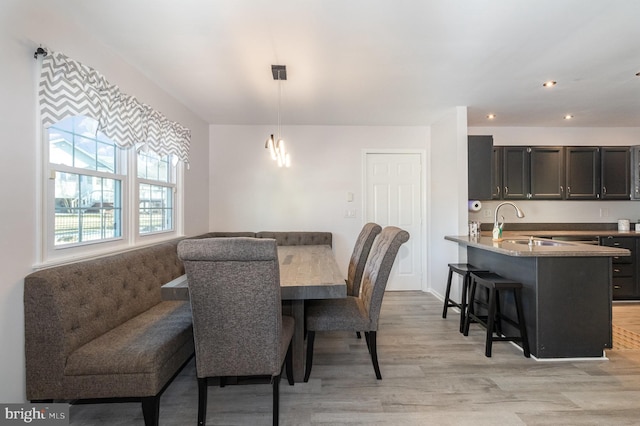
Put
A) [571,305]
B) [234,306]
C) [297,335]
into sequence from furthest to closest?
[571,305]
[297,335]
[234,306]

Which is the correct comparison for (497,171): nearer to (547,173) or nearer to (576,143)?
(547,173)

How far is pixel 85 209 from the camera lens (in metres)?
1.96

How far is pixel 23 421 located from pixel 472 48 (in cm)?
341

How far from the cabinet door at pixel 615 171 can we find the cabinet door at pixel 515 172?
1.02 metres

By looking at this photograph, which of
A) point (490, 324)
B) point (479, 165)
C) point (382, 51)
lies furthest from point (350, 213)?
point (382, 51)

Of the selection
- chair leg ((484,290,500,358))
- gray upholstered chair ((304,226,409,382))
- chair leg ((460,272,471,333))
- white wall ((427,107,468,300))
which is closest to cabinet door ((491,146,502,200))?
white wall ((427,107,468,300))

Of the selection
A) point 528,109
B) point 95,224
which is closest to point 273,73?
point 95,224

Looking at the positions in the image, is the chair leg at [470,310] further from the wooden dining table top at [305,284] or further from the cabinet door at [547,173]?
the cabinet door at [547,173]

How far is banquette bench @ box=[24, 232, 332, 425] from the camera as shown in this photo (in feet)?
4.75

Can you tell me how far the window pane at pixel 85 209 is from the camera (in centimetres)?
178

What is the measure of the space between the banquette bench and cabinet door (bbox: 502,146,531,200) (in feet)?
13.1

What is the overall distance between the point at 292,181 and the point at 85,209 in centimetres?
243

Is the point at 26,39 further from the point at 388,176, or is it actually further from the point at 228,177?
the point at 388,176

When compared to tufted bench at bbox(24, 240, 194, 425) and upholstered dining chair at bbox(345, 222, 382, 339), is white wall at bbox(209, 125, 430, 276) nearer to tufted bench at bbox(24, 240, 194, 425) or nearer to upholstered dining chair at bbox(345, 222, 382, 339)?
upholstered dining chair at bbox(345, 222, 382, 339)
